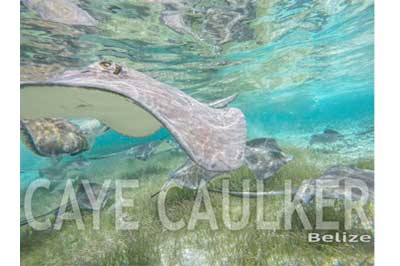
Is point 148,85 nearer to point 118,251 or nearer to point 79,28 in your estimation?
point 118,251

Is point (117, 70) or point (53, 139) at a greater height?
point (117, 70)

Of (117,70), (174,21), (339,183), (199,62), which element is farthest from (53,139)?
(199,62)

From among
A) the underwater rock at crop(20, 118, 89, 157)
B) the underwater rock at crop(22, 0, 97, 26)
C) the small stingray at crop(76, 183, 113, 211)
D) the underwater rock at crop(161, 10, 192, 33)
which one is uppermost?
the underwater rock at crop(161, 10, 192, 33)

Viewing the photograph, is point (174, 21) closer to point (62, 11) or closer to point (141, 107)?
point (62, 11)

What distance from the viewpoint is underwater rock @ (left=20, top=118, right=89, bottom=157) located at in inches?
307

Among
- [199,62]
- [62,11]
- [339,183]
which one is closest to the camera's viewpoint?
[339,183]

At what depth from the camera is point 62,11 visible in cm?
908

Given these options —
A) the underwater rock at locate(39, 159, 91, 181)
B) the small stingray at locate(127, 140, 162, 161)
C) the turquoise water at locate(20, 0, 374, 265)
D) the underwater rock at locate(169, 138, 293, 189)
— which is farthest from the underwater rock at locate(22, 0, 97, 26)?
the underwater rock at locate(39, 159, 91, 181)

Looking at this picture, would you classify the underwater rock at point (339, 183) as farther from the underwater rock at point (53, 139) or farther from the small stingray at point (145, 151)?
the small stingray at point (145, 151)

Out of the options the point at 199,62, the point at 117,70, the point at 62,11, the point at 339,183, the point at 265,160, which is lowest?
the point at 339,183

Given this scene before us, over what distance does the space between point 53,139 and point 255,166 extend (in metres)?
5.69

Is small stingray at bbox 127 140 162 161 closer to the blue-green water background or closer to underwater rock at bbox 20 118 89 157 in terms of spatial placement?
the blue-green water background

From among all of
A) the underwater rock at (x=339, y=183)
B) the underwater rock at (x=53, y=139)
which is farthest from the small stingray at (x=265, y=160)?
the underwater rock at (x=53, y=139)

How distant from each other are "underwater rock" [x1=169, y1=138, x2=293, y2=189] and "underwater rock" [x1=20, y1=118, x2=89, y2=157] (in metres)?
2.81
